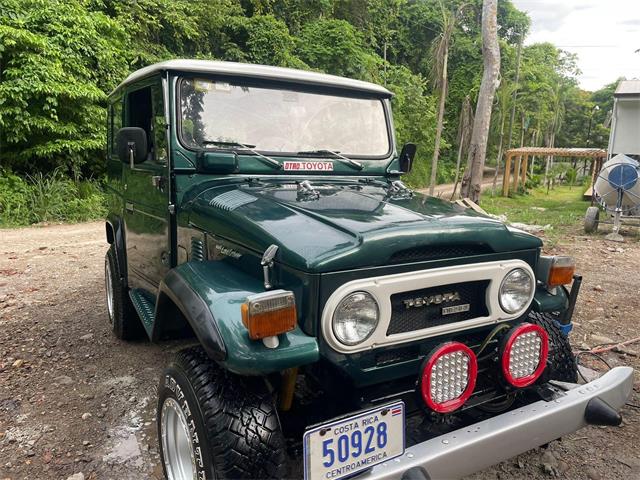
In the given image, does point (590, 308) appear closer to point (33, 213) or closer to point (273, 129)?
point (273, 129)

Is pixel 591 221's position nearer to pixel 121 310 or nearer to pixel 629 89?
pixel 629 89

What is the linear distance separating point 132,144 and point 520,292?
90.4 inches

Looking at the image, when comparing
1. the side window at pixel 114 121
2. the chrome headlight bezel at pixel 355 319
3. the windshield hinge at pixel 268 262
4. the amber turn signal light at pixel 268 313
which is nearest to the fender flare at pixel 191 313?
the amber turn signal light at pixel 268 313

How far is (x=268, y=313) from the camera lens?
5.92 ft

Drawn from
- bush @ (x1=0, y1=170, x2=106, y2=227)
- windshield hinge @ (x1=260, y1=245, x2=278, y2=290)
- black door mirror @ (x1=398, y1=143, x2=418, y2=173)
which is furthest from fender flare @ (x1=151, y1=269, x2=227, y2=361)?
bush @ (x1=0, y1=170, x2=106, y2=227)

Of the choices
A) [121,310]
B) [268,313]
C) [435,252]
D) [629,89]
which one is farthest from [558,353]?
[629,89]

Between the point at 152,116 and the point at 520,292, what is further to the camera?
the point at 152,116

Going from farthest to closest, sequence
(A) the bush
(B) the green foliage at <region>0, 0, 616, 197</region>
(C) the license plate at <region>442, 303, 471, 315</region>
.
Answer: (A) the bush, (B) the green foliage at <region>0, 0, 616, 197</region>, (C) the license plate at <region>442, 303, 471, 315</region>

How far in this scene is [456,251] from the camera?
7.38 ft

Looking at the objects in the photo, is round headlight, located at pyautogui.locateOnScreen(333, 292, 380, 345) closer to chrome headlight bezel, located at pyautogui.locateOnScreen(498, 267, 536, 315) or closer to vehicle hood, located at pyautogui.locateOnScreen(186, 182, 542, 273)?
vehicle hood, located at pyautogui.locateOnScreen(186, 182, 542, 273)

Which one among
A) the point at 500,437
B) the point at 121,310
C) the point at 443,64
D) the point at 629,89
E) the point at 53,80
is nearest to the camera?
the point at 500,437

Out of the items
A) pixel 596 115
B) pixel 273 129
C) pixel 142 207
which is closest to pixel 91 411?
pixel 142 207

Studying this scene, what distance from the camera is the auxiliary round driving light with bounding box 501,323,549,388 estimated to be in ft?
7.47

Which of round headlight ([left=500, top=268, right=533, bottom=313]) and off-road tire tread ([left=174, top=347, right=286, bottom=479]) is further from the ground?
round headlight ([left=500, top=268, right=533, bottom=313])
